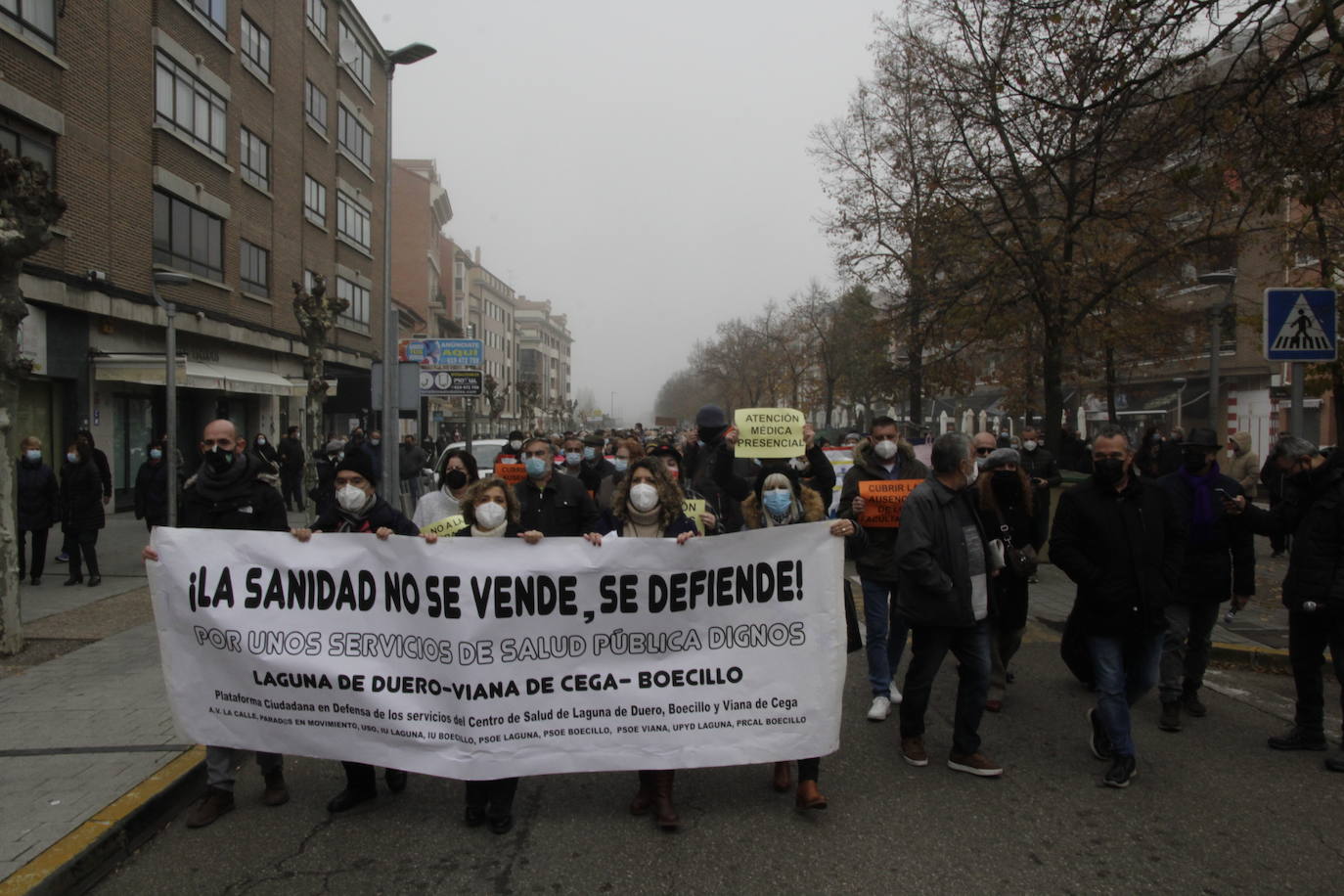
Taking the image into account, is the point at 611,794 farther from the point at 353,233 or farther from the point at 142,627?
the point at 353,233

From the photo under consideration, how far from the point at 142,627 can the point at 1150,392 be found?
1587 inches

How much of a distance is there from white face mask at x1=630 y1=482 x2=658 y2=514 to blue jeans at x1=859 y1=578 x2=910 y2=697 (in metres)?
1.76

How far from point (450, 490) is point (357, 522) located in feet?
5.83

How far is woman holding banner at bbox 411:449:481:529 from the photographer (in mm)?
6668

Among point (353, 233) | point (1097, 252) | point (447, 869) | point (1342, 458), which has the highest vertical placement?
point (353, 233)

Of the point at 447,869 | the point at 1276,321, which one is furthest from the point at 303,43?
the point at 447,869

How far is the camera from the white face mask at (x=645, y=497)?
495cm

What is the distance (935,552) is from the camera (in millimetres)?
5027

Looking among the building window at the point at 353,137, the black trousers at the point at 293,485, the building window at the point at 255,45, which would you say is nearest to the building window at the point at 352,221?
the building window at the point at 353,137

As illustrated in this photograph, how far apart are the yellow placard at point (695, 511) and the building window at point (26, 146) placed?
1505 centimetres

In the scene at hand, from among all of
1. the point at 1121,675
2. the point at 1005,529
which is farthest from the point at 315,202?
the point at 1121,675

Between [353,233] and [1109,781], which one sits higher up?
[353,233]

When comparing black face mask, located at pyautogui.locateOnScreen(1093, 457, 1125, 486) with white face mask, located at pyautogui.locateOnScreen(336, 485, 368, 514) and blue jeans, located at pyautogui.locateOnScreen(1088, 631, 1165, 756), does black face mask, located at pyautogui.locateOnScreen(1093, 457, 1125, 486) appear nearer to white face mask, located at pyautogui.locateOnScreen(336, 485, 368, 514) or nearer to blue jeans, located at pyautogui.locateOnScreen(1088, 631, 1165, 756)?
blue jeans, located at pyautogui.locateOnScreen(1088, 631, 1165, 756)

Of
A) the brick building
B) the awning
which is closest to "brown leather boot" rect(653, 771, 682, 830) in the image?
the awning
